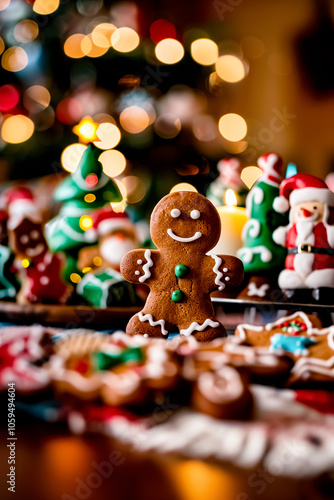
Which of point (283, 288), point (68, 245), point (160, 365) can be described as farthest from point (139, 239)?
point (160, 365)

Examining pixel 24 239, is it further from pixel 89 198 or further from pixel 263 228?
pixel 263 228

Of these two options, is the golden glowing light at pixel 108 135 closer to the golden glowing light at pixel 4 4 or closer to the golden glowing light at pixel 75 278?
the golden glowing light at pixel 4 4

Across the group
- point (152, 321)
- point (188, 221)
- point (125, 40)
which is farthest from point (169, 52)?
point (152, 321)

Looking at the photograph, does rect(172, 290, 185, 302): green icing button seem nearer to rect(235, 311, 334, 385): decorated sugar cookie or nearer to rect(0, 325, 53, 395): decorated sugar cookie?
rect(235, 311, 334, 385): decorated sugar cookie

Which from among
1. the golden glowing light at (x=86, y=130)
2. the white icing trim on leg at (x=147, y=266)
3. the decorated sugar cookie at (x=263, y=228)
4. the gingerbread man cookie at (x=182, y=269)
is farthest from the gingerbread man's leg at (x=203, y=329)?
the golden glowing light at (x=86, y=130)

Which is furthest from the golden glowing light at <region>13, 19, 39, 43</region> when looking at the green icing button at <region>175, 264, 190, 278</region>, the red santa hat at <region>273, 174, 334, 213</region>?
the green icing button at <region>175, 264, 190, 278</region>
